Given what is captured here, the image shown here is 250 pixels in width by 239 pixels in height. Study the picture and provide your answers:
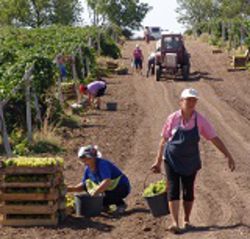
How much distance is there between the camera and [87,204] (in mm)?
10602

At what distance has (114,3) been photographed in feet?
264

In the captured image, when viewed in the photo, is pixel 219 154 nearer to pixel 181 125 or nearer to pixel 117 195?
pixel 117 195

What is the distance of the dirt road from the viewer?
9.92 m

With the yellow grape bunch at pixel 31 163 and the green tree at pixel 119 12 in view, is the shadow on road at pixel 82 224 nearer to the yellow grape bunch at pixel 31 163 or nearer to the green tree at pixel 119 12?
the yellow grape bunch at pixel 31 163

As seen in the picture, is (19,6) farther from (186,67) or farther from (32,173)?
(32,173)

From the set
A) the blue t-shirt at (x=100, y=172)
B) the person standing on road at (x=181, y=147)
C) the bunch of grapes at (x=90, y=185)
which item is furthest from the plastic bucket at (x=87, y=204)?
the person standing on road at (x=181, y=147)

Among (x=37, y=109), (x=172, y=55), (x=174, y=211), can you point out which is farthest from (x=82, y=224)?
(x=172, y=55)

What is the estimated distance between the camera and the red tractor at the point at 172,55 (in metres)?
33.0

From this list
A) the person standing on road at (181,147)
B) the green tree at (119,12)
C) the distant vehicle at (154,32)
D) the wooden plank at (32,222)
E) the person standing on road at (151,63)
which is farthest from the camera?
the green tree at (119,12)

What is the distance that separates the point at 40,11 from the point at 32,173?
Answer: 76610mm

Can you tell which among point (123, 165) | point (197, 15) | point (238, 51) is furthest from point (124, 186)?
point (197, 15)

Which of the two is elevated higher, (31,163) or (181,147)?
(181,147)

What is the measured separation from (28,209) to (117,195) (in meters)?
1.49

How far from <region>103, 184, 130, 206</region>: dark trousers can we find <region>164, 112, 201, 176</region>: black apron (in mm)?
1653
